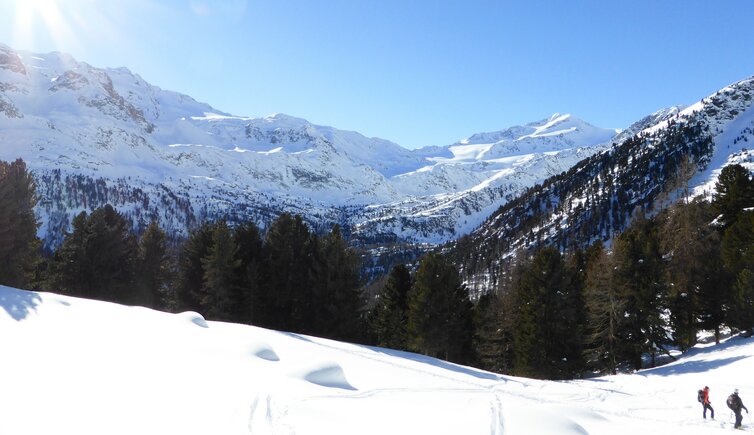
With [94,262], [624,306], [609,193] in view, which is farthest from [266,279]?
[609,193]

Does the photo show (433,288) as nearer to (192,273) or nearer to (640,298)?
(640,298)

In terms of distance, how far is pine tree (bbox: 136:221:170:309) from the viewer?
42594 mm

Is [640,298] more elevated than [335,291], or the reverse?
[335,291]

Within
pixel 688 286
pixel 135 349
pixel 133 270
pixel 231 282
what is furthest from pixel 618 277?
pixel 133 270

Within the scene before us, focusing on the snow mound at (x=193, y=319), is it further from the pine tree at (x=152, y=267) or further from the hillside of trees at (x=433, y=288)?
the pine tree at (x=152, y=267)

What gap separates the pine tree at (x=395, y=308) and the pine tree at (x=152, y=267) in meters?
22.4

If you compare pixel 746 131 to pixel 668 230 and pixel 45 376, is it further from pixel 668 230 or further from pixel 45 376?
pixel 45 376

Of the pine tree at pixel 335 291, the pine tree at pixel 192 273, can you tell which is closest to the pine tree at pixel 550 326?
the pine tree at pixel 335 291

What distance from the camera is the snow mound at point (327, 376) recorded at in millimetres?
16422

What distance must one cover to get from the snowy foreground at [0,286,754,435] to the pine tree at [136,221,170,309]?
21287 mm

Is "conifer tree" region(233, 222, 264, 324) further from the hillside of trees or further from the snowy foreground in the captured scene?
the snowy foreground

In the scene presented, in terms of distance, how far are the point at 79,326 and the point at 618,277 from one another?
3545 centimetres

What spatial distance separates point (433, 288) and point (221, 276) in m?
17.4

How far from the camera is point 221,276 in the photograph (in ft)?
119
